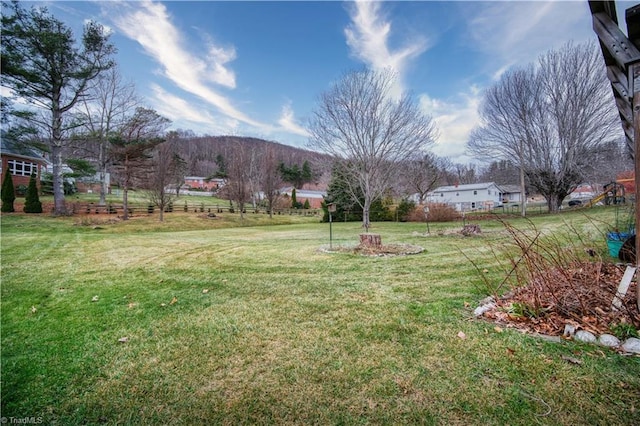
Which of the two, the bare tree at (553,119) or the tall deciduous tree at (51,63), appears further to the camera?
the bare tree at (553,119)

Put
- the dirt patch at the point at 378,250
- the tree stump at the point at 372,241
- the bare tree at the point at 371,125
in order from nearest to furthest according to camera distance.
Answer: the dirt patch at the point at 378,250 < the tree stump at the point at 372,241 < the bare tree at the point at 371,125

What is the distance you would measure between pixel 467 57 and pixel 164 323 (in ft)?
39.5

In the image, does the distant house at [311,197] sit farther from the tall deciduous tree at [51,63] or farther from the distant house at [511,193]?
the distant house at [511,193]

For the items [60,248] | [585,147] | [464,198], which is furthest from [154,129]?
[464,198]

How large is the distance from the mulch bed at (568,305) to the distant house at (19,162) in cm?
3119

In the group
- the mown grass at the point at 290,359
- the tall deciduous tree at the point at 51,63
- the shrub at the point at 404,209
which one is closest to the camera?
the mown grass at the point at 290,359

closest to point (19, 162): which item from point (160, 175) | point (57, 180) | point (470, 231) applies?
point (57, 180)

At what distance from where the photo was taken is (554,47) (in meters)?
18.8

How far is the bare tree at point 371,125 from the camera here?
47.2 ft

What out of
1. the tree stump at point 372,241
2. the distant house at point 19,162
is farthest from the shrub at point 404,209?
the distant house at point 19,162

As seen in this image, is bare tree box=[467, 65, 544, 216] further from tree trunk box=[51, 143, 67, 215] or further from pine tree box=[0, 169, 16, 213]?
pine tree box=[0, 169, 16, 213]

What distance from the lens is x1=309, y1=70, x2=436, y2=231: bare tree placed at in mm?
14398

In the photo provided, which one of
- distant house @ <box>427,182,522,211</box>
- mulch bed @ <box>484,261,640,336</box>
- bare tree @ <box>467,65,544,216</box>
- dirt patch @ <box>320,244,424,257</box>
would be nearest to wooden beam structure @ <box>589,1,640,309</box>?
mulch bed @ <box>484,261,640,336</box>

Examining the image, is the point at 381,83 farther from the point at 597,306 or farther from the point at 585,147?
the point at 585,147
